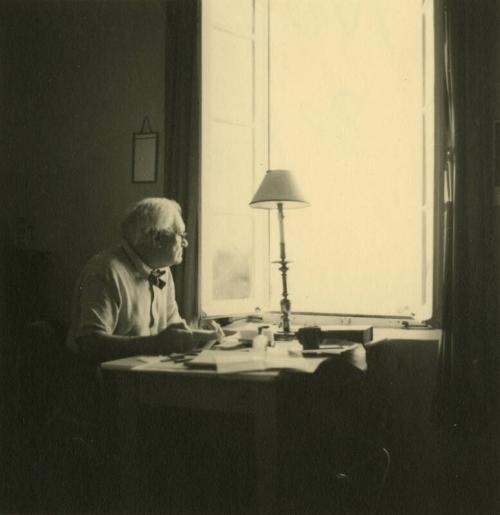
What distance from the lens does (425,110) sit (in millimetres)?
2811

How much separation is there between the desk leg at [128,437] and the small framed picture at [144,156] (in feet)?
7.33

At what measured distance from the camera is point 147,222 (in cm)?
225

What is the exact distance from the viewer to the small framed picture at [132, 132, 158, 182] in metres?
3.69

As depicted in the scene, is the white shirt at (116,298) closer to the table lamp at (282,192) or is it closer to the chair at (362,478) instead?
the table lamp at (282,192)

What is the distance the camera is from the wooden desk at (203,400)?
1.59 metres

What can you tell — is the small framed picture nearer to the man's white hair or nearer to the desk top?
the man's white hair

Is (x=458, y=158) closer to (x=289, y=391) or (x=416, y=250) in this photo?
(x=416, y=250)

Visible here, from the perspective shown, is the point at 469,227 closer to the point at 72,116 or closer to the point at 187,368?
the point at 187,368

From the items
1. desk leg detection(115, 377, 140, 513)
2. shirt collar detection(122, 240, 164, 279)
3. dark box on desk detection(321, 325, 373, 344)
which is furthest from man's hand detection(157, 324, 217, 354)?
dark box on desk detection(321, 325, 373, 344)

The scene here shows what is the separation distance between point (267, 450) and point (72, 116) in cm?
309

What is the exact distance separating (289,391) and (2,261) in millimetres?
2546

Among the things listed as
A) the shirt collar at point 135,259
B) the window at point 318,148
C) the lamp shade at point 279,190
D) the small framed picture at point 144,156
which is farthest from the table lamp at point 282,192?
the small framed picture at point 144,156

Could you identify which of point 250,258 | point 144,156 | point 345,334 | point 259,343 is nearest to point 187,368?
point 259,343

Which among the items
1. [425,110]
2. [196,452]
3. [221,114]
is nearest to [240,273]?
[221,114]
